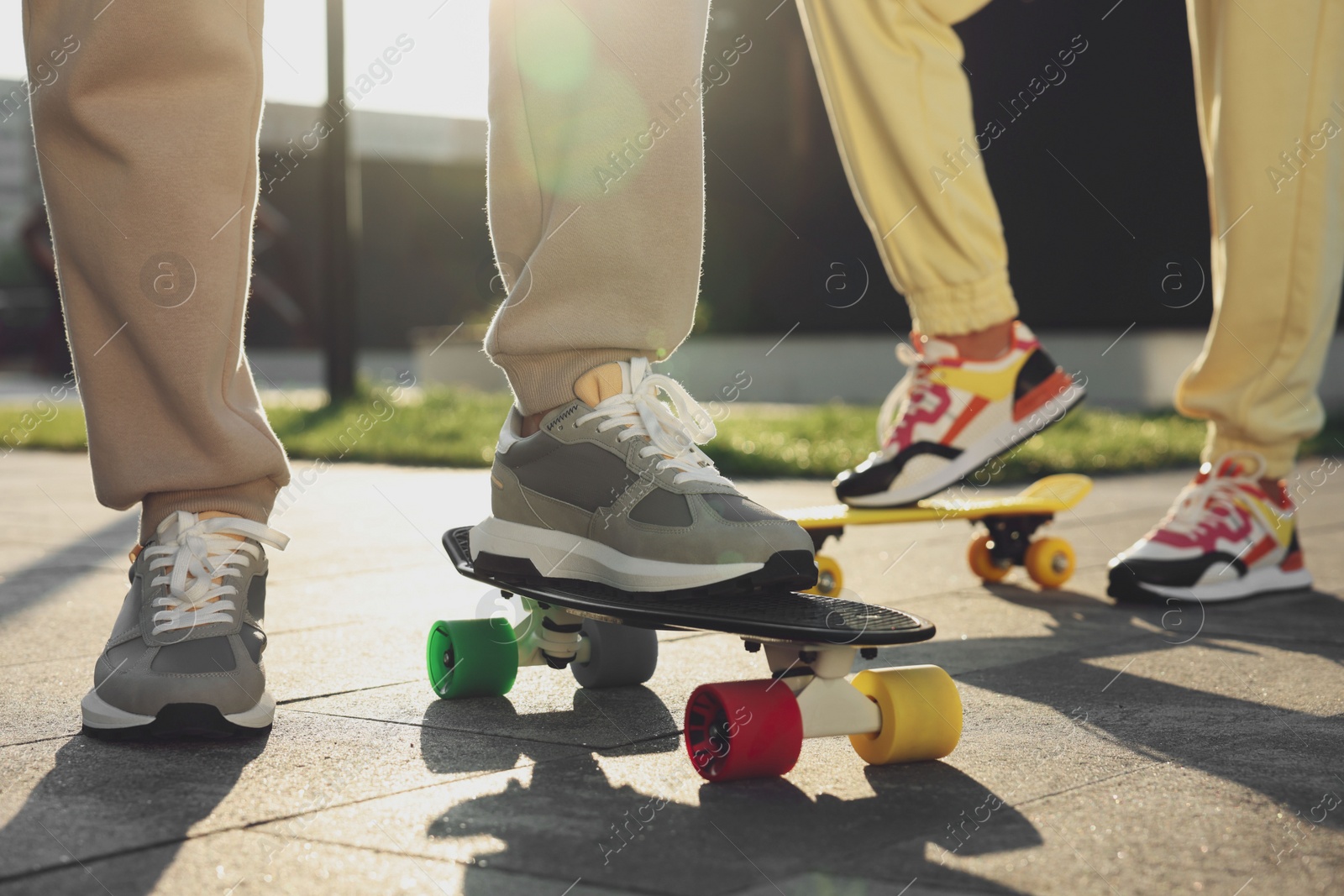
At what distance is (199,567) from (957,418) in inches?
57.2

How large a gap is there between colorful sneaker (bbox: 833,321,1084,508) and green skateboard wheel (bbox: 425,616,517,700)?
1.01m

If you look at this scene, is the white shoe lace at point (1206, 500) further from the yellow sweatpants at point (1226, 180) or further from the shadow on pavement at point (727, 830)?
the shadow on pavement at point (727, 830)

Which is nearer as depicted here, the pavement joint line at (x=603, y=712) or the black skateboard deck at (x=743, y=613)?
the black skateboard deck at (x=743, y=613)

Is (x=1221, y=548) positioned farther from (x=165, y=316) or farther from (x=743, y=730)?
(x=165, y=316)

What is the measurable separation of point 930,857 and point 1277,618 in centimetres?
153

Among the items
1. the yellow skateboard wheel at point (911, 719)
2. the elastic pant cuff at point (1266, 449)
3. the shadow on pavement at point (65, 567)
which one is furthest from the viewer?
the elastic pant cuff at point (1266, 449)

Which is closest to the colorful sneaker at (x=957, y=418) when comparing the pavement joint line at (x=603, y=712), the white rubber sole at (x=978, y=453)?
the white rubber sole at (x=978, y=453)

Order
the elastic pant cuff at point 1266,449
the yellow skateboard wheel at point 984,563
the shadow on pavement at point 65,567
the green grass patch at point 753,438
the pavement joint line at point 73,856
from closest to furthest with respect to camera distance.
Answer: the pavement joint line at point 73,856
the shadow on pavement at point 65,567
the elastic pant cuff at point 1266,449
the yellow skateboard wheel at point 984,563
the green grass patch at point 753,438

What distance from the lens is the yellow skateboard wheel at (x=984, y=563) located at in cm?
286

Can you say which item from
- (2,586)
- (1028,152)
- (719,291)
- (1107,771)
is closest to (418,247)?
(719,291)

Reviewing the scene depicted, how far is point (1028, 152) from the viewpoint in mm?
10000

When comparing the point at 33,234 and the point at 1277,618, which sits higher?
the point at 1277,618

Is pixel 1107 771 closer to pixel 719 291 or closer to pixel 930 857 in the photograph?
pixel 930 857

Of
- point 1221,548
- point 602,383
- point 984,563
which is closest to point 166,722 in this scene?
point 602,383
